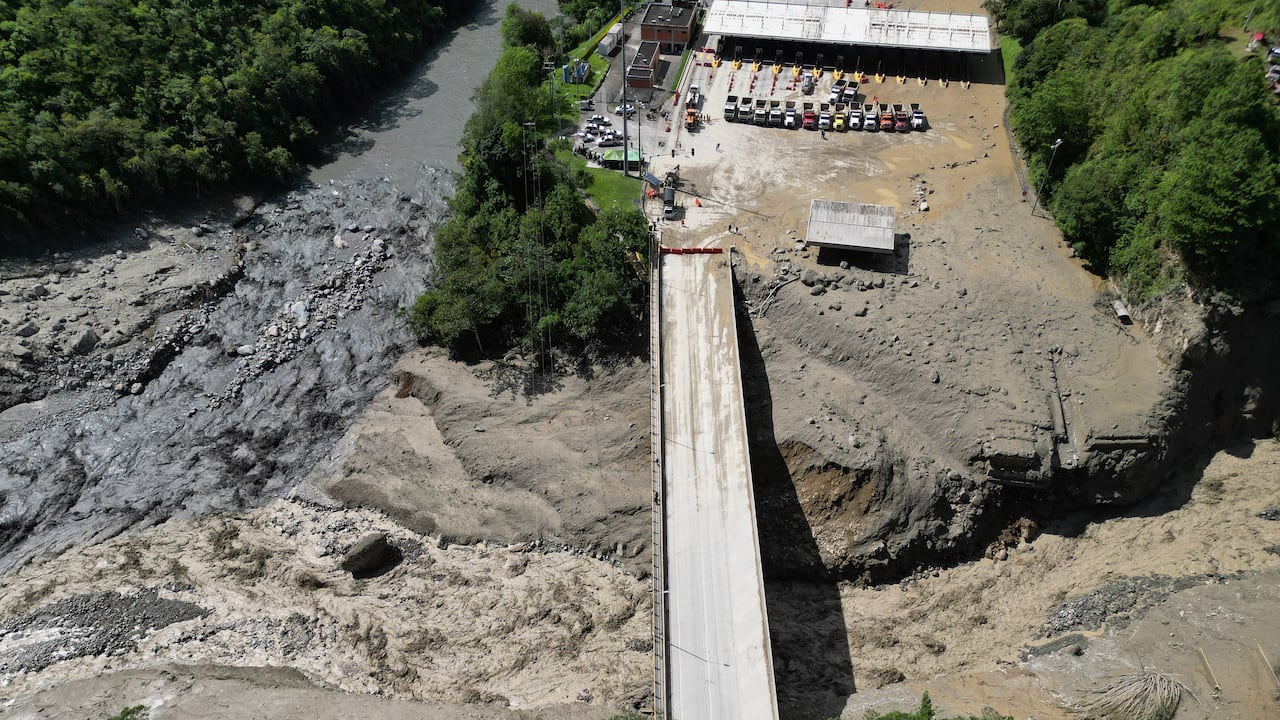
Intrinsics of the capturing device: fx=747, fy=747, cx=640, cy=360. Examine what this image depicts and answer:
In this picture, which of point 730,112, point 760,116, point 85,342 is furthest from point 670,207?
point 85,342

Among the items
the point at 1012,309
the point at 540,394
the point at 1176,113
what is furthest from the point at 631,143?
the point at 1176,113

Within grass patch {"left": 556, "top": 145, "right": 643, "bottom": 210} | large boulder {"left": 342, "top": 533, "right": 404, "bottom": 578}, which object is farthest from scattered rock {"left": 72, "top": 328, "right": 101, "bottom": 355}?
grass patch {"left": 556, "top": 145, "right": 643, "bottom": 210}

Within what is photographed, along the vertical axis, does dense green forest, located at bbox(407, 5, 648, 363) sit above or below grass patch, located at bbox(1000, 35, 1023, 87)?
below

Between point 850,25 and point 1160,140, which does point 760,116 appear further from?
point 1160,140

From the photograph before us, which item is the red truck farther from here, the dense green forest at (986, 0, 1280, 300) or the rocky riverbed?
the rocky riverbed

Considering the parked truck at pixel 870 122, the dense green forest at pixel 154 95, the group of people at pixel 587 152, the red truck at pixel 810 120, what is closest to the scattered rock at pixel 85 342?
the dense green forest at pixel 154 95

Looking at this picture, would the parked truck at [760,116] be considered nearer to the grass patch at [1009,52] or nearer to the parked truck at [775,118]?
A: the parked truck at [775,118]
